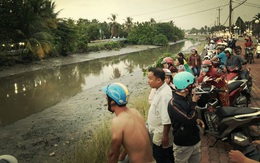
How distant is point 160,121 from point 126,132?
1.03m

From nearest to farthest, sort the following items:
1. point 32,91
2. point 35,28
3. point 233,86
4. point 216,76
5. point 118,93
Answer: point 118,93
point 216,76
point 233,86
point 32,91
point 35,28

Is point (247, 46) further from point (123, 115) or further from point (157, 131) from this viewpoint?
point (123, 115)

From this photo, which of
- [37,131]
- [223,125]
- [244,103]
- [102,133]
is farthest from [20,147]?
[244,103]

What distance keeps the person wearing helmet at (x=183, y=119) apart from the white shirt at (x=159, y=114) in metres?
0.11

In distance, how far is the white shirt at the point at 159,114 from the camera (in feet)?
10.3

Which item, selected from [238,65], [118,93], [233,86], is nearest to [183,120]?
[118,93]

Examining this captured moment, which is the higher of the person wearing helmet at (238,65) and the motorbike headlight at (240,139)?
→ the person wearing helmet at (238,65)

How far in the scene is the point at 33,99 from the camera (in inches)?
497

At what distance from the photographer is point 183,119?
2955mm

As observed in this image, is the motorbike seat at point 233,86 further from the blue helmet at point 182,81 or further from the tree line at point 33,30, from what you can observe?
the tree line at point 33,30

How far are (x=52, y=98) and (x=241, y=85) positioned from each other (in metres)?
9.90

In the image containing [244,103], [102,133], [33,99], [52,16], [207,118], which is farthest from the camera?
[52,16]

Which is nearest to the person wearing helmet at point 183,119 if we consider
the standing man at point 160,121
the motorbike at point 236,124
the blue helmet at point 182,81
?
the blue helmet at point 182,81

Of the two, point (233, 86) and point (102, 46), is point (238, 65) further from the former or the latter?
point (102, 46)
